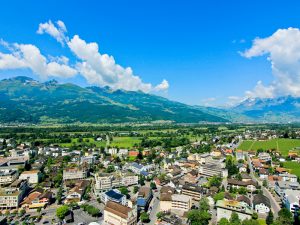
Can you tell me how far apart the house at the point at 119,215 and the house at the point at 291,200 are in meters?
20.5

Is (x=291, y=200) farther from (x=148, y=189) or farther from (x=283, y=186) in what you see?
(x=148, y=189)

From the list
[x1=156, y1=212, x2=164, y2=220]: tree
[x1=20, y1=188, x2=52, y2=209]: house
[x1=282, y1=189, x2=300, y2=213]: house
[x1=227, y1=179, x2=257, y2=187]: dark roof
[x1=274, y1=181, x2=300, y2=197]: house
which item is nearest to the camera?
[x1=156, y1=212, x2=164, y2=220]: tree

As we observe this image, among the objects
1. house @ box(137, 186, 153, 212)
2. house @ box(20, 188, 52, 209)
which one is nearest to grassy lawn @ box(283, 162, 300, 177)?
house @ box(137, 186, 153, 212)

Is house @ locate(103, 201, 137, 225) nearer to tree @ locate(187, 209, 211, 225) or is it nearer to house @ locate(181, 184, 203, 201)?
tree @ locate(187, 209, 211, 225)

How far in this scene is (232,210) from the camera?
107ft

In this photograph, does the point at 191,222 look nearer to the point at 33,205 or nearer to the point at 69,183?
the point at 33,205

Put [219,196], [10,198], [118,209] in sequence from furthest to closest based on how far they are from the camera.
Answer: [10,198]
[219,196]
[118,209]

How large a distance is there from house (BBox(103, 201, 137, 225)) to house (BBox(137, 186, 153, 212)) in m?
3.79

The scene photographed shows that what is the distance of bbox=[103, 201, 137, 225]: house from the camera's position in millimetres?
30375

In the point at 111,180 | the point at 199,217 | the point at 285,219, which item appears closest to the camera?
the point at 285,219

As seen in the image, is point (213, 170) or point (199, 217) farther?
point (213, 170)

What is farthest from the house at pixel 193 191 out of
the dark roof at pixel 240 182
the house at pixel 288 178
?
the house at pixel 288 178

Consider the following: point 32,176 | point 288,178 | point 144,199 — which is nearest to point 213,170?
point 288,178

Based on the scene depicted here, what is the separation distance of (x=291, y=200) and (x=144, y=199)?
774 inches
